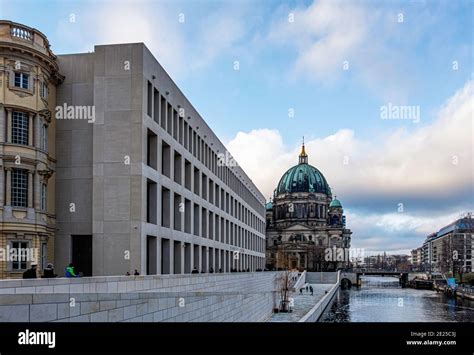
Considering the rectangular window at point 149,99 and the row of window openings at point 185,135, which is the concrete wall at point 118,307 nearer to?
the rectangular window at point 149,99

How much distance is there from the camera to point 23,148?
24984 mm

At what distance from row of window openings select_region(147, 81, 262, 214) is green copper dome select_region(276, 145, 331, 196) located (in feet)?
329

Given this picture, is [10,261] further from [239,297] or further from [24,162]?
[239,297]

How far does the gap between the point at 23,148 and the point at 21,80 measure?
329 cm

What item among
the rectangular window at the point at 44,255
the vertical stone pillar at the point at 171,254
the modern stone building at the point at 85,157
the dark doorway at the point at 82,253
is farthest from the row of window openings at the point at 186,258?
the rectangular window at the point at 44,255

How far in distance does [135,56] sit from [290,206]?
130m

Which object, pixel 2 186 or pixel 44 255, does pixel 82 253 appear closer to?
pixel 44 255

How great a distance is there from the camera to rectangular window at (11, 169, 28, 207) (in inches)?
981

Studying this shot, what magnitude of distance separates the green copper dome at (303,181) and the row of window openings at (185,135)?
100281 mm

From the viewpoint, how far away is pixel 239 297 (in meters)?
23.0

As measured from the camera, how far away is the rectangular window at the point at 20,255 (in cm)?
2470

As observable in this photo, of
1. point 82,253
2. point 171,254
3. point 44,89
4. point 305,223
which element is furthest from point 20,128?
point 305,223

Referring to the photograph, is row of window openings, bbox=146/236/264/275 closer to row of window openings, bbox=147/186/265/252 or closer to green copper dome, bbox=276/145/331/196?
row of window openings, bbox=147/186/265/252
